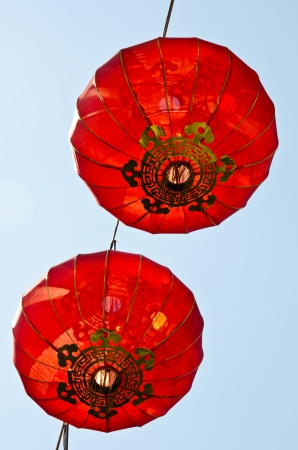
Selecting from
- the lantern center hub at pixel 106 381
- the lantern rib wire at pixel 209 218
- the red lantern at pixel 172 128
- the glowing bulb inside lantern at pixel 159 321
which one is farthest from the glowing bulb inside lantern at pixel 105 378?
the lantern rib wire at pixel 209 218

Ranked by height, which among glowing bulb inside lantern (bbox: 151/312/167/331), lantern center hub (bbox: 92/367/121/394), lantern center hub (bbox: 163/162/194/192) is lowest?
lantern center hub (bbox: 92/367/121/394)

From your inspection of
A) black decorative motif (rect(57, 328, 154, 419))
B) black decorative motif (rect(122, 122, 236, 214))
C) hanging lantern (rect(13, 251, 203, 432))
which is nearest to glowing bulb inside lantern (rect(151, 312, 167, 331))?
hanging lantern (rect(13, 251, 203, 432))

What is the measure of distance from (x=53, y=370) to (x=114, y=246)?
1.30 m

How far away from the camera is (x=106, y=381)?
16.2ft

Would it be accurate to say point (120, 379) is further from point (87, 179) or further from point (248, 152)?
point (248, 152)

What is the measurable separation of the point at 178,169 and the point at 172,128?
1.20 ft

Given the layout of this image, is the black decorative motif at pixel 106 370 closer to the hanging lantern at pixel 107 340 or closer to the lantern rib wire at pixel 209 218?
the hanging lantern at pixel 107 340

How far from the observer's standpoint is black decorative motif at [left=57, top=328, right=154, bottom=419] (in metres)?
4.76

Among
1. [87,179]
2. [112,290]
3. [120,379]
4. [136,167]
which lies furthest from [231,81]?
[120,379]

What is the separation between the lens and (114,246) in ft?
19.0

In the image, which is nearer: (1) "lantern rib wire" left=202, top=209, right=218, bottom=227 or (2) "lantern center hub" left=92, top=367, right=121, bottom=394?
(2) "lantern center hub" left=92, top=367, right=121, bottom=394

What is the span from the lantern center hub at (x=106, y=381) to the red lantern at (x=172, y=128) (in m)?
1.18

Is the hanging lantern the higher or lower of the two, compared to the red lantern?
lower

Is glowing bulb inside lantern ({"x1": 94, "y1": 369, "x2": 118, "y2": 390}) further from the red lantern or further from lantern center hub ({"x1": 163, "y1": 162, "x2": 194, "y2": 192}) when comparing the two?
lantern center hub ({"x1": 163, "y1": 162, "x2": 194, "y2": 192})
